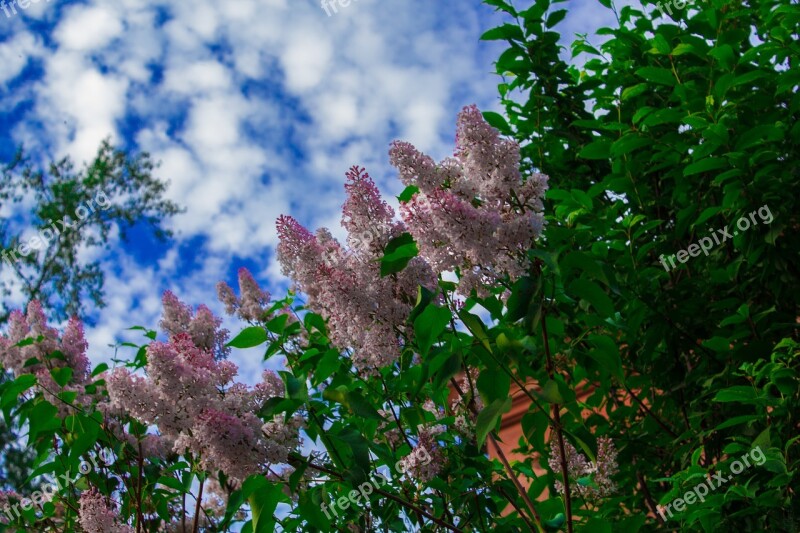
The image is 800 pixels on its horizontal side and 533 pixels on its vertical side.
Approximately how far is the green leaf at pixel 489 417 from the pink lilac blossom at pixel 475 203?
0.34 meters

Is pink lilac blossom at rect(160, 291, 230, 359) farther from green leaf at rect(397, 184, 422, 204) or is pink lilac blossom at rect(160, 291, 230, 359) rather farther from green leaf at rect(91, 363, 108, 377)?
green leaf at rect(397, 184, 422, 204)

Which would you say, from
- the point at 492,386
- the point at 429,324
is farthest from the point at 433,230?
the point at 492,386

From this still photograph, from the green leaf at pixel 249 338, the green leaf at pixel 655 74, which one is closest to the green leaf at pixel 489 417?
the green leaf at pixel 249 338

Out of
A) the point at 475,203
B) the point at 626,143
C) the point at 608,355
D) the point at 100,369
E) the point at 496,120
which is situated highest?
the point at 626,143

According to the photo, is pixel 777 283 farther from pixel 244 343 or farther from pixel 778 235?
pixel 244 343

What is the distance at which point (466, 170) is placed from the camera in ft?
6.77

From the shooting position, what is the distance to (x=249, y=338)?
225 cm

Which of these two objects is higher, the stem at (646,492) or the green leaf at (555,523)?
the stem at (646,492)

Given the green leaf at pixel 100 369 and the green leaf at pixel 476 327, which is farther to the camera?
the green leaf at pixel 100 369

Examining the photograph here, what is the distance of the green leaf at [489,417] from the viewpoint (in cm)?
186

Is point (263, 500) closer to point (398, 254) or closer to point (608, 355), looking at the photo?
point (398, 254)

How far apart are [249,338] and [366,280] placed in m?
0.44

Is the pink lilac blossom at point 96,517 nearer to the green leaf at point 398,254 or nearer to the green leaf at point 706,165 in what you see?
the green leaf at point 398,254

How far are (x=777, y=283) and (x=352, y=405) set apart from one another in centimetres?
235
